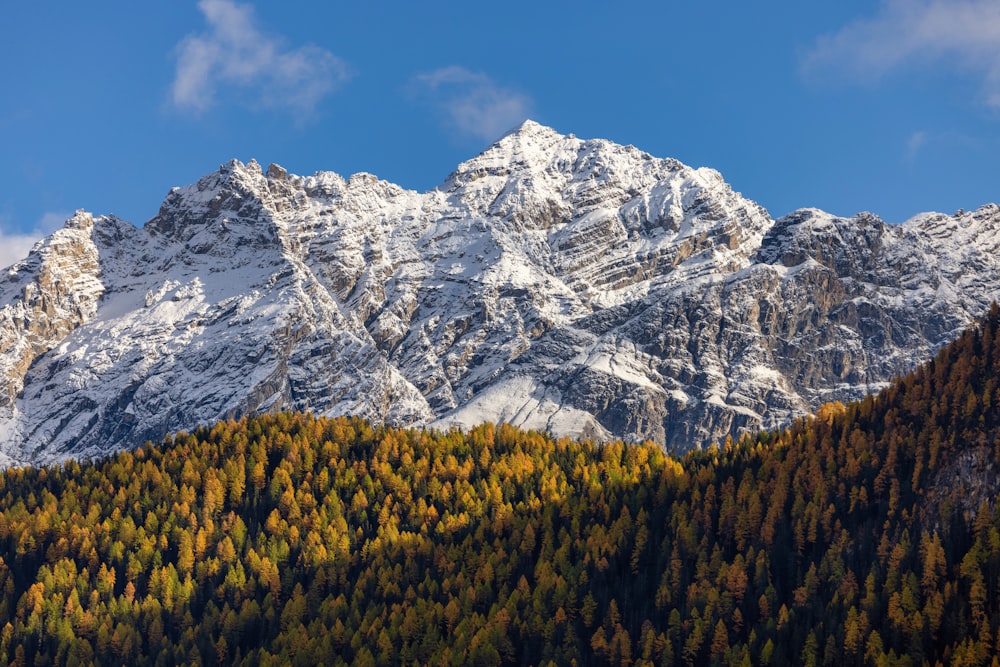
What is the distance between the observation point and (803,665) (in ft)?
639

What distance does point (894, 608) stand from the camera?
196 meters

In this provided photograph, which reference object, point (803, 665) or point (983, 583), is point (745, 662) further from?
point (983, 583)

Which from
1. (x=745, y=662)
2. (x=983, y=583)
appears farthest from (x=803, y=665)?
(x=983, y=583)

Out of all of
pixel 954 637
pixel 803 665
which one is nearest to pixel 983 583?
pixel 954 637

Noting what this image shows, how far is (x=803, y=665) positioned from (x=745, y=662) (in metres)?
6.86

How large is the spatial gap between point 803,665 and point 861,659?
24.2ft

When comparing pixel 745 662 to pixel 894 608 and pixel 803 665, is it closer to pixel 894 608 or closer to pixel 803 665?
pixel 803 665

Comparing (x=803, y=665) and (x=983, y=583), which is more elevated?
(x=983, y=583)

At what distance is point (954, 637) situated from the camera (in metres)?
189

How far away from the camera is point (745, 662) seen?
644 feet

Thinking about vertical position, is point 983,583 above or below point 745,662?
above

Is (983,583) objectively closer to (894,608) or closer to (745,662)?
(894,608)

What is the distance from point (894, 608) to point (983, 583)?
11029 millimetres

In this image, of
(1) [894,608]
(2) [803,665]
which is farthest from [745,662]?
(1) [894,608]
